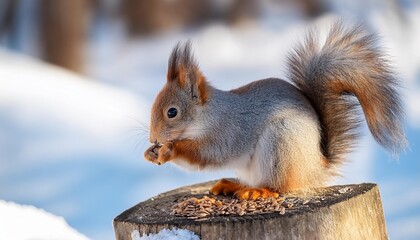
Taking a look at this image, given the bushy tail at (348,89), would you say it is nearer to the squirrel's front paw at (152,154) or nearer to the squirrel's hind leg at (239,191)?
the squirrel's hind leg at (239,191)

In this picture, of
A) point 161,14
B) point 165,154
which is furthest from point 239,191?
point 161,14

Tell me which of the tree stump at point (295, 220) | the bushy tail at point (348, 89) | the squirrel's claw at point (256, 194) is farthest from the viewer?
the bushy tail at point (348, 89)

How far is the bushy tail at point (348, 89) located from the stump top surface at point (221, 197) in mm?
152

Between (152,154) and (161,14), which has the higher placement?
(161,14)

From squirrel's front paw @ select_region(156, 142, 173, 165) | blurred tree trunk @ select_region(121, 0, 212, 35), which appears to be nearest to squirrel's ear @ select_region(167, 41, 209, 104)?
squirrel's front paw @ select_region(156, 142, 173, 165)

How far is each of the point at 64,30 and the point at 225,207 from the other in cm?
185

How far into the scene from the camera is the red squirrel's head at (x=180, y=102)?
2.02 metres

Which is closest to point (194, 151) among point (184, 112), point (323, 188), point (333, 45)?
point (184, 112)

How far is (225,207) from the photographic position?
1.89 meters

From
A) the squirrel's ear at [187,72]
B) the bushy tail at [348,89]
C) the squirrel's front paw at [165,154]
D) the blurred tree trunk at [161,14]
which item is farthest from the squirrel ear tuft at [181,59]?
the blurred tree trunk at [161,14]

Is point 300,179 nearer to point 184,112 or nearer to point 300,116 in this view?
point 300,116

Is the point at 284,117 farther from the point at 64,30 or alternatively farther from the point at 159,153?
the point at 64,30

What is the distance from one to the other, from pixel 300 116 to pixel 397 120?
0.98ft

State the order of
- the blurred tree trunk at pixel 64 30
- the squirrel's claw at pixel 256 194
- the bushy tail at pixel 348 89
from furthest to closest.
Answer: the blurred tree trunk at pixel 64 30 → the bushy tail at pixel 348 89 → the squirrel's claw at pixel 256 194
